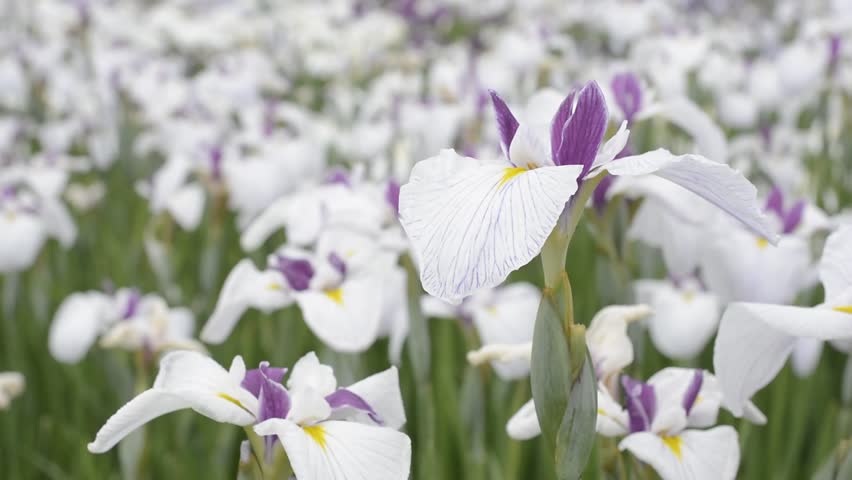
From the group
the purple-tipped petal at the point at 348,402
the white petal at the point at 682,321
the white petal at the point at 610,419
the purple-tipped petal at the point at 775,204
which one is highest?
the purple-tipped petal at the point at 348,402

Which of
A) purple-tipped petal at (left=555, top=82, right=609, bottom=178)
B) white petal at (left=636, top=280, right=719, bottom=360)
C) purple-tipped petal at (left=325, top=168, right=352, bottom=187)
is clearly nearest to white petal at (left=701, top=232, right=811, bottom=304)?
white petal at (left=636, top=280, right=719, bottom=360)

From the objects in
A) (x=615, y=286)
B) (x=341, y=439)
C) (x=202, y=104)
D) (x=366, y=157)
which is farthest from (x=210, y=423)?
(x=202, y=104)

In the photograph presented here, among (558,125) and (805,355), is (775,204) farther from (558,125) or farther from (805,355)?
(558,125)

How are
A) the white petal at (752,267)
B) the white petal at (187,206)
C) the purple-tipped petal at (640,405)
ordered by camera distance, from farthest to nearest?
1. the white petal at (187,206)
2. the white petal at (752,267)
3. the purple-tipped petal at (640,405)

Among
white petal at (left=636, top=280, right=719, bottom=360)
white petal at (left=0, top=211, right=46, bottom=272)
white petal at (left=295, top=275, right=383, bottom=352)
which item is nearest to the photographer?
white petal at (left=295, top=275, right=383, bottom=352)

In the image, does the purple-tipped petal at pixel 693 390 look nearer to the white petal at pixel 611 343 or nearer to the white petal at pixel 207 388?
the white petal at pixel 611 343

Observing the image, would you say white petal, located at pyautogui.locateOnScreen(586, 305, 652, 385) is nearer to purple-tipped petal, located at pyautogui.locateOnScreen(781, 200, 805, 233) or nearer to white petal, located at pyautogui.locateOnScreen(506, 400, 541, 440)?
white petal, located at pyautogui.locateOnScreen(506, 400, 541, 440)

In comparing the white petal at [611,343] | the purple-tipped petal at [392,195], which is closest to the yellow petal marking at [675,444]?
the white petal at [611,343]
